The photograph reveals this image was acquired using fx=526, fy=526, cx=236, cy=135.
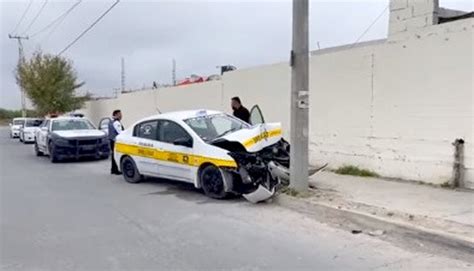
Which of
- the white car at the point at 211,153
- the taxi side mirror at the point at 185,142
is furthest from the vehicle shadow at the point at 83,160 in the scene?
the taxi side mirror at the point at 185,142

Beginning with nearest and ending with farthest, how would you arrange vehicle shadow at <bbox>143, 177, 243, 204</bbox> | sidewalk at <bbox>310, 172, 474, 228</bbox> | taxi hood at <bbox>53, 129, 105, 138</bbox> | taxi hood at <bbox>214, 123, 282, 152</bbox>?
sidewalk at <bbox>310, 172, 474, 228</bbox>, vehicle shadow at <bbox>143, 177, 243, 204</bbox>, taxi hood at <bbox>214, 123, 282, 152</bbox>, taxi hood at <bbox>53, 129, 105, 138</bbox>

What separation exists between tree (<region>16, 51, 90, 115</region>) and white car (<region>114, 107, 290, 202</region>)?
32.3m

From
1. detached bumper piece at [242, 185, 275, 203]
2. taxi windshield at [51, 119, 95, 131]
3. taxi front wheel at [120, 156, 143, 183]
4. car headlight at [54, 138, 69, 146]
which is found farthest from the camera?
taxi windshield at [51, 119, 95, 131]

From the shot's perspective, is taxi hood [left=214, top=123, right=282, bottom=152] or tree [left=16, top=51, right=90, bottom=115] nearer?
taxi hood [left=214, top=123, right=282, bottom=152]

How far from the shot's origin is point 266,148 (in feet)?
33.1

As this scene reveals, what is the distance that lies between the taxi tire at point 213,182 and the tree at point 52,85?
115 ft

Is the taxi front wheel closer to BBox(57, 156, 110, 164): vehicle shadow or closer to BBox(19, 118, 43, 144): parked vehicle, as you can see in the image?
BBox(57, 156, 110, 164): vehicle shadow

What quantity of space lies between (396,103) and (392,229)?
13.8 ft

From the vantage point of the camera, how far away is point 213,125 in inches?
426

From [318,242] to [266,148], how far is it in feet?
12.2

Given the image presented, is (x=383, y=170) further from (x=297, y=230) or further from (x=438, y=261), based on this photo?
(x=438, y=261)

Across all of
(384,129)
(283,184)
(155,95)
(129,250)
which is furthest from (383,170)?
(155,95)

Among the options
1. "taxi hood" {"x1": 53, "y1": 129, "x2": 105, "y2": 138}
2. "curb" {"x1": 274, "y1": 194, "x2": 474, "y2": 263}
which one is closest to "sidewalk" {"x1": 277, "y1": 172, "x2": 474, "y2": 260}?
"curb" {"x1": 274, "y1": 194, "x2": 474, "y2": 263}

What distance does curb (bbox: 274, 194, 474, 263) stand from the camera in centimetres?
604
